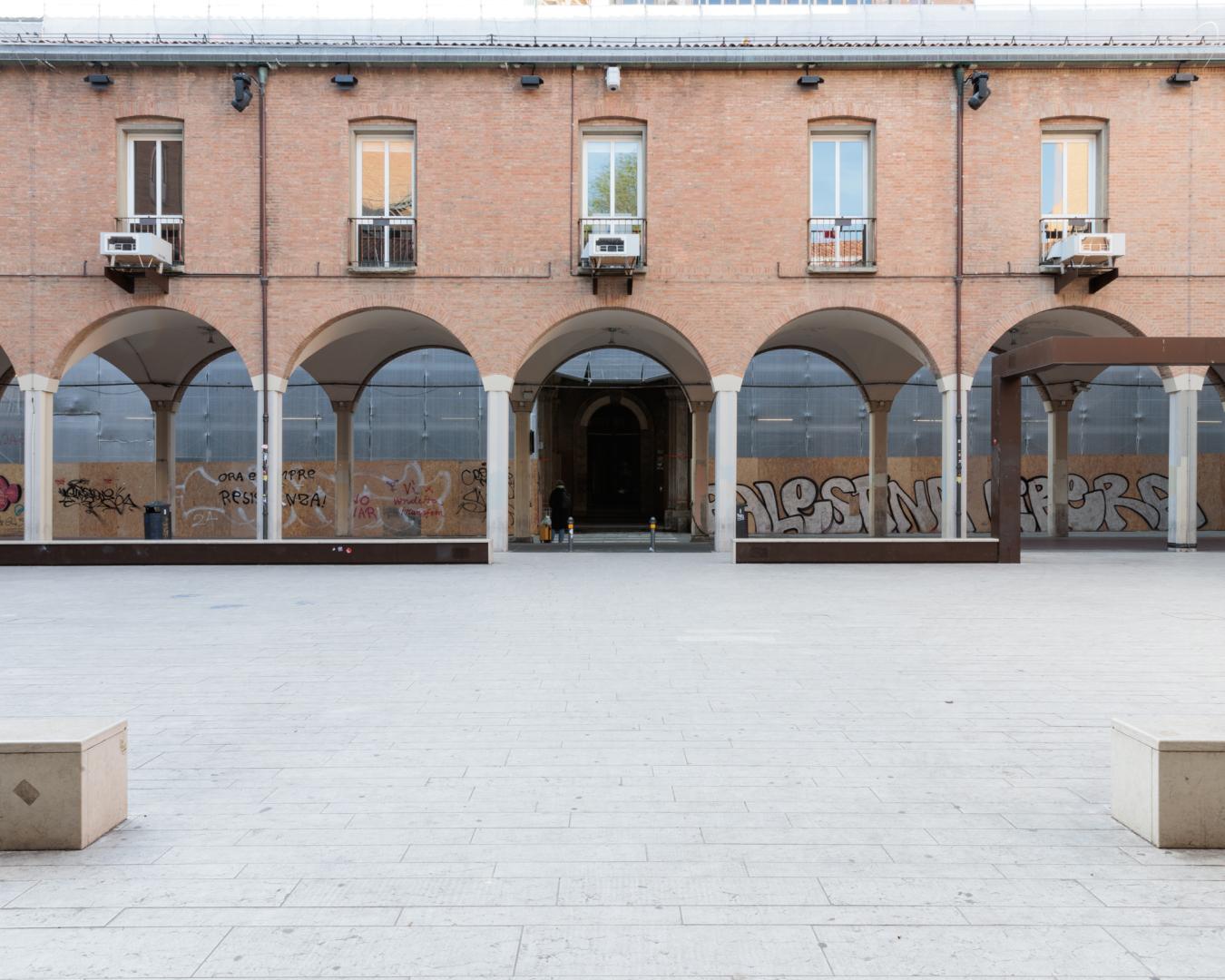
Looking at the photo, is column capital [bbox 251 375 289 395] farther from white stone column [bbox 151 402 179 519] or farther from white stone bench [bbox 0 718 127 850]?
white stone bench [bbox 0 718 127 850]

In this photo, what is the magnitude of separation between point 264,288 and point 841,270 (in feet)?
36.7

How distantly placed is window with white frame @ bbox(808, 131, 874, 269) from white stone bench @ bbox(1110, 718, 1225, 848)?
1429cm

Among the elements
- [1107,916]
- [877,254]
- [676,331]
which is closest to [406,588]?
[676,331]

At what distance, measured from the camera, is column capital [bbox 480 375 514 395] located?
1639 centimetres

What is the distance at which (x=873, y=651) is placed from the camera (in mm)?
7430

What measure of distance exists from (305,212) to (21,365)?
617cm

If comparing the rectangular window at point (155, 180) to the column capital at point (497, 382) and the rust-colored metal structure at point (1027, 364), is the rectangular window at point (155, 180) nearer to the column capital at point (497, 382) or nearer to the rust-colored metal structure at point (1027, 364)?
the column capital at point (497, 382)

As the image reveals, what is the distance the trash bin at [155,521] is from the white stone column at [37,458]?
8.01 ft

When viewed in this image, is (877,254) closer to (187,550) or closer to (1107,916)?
(187,550)

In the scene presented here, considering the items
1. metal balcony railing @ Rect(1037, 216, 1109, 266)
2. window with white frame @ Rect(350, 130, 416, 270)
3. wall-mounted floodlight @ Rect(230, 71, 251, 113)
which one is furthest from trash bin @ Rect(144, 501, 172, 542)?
metal balcony railing @ Rect(1037, 216, 1109, 266)

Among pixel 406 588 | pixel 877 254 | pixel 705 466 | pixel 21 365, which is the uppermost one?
pixel 877 254

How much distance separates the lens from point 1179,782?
3424 millimetres

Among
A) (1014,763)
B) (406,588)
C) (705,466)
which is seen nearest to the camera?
(1014,763)

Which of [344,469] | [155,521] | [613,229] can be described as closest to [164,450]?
[155,521]
